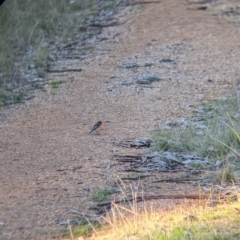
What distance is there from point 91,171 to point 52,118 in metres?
2.04

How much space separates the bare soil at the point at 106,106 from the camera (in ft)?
15.7

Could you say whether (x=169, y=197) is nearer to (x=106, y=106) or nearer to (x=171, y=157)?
(x=171, y=157)

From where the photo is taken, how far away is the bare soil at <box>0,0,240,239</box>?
4.77 metres

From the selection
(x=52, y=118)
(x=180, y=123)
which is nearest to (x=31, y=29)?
(x=52, y=118)

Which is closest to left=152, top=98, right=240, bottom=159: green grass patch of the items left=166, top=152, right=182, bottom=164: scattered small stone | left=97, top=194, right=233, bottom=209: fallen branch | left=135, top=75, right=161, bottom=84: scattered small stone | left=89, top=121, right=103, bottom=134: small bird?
left=166, top=152, right=182, bottom=164: scattered small stone

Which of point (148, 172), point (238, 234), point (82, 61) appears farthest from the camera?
point (82, 61)

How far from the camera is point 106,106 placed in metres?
7.52

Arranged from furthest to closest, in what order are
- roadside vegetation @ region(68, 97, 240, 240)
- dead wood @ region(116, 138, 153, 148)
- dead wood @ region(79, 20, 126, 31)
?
dead wood @ region(79, 20, 126, 31), dead wood @ region(116, 138, 153, 148), roadside vegetation @ region(68, 97, 240, 240)

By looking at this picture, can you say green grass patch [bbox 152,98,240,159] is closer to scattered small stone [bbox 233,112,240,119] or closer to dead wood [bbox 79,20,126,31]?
scattered small stone [bbox 233,112,240,119]

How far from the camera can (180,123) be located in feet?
21.6

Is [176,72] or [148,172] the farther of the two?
[176,72]

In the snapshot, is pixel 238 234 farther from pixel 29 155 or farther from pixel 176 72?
pixel 176 72

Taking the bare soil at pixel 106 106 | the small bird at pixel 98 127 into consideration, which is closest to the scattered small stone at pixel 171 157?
the bare soil at pixel 106 106

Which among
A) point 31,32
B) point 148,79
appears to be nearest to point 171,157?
point 148,79
